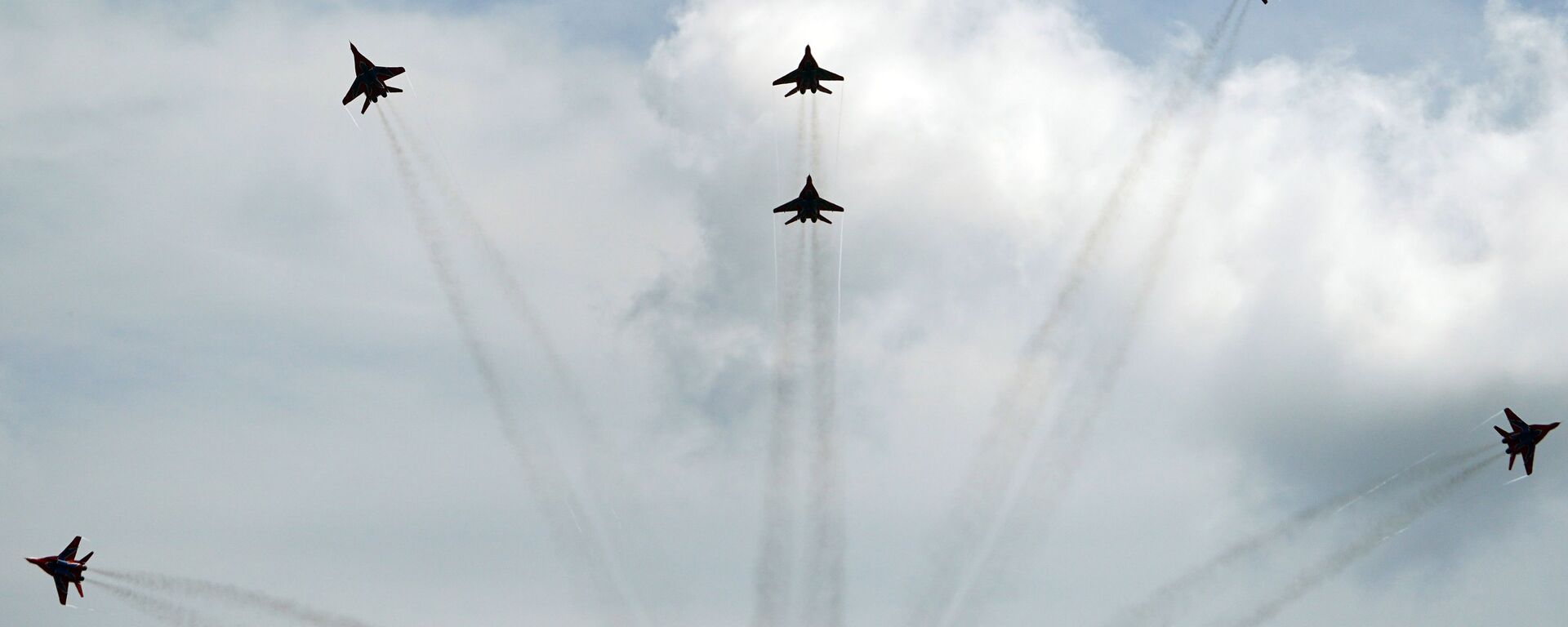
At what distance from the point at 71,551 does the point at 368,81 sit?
61.5 meters

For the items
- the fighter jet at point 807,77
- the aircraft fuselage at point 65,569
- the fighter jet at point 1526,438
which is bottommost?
the aircraft fuselage at point 65,569

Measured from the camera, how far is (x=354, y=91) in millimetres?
133000

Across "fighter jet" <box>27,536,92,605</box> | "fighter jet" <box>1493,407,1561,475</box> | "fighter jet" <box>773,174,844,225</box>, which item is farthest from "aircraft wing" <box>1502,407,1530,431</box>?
"fighter jet" <box>27,536,92,605</box>

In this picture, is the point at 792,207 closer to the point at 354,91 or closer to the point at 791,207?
the point at 791,207

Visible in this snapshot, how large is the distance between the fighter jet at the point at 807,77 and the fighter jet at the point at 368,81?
36.9 meters

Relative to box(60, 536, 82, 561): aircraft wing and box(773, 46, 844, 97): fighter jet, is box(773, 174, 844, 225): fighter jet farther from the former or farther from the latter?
box(60, 536, 82, 561): aircraft wing

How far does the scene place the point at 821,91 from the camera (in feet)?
427

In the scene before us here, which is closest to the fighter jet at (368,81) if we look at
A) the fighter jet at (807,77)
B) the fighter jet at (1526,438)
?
the fighter jet at (807,77)

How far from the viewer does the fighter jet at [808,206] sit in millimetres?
131500

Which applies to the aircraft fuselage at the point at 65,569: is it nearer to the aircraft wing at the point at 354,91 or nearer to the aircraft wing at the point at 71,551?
the aircraft wing at the point at 71,551

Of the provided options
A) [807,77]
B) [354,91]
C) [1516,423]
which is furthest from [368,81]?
[1516,423]

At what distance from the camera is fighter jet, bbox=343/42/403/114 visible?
431 feet

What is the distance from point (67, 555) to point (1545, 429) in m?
156

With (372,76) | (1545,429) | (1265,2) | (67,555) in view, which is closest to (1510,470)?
(1545,429)
